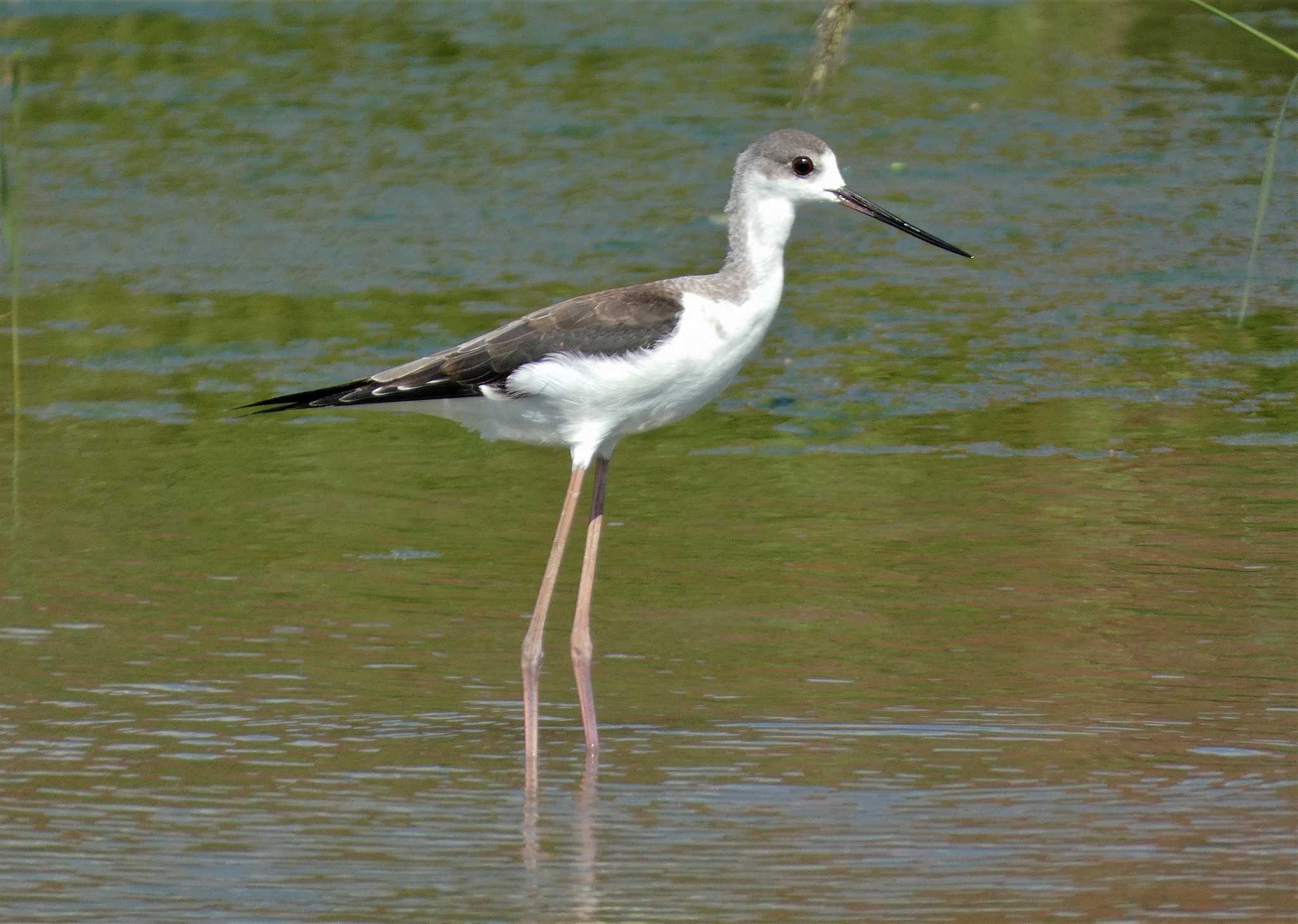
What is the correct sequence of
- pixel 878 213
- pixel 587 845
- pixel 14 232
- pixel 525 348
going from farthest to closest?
pixel 878 213 → pixel 525 348 → pixel 14 232 → pixel 587 845

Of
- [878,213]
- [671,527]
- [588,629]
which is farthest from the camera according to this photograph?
[671,527]

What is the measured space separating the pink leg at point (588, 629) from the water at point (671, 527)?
12 cm

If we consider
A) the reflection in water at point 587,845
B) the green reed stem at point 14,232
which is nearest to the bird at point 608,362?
the reflection in water at point 587,845

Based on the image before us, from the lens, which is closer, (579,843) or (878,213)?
(579,843)

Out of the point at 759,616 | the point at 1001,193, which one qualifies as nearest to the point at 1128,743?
the point at 759,616

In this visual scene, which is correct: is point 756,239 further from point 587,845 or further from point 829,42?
point 587,845

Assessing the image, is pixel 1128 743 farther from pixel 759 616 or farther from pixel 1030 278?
pixel 1030 278

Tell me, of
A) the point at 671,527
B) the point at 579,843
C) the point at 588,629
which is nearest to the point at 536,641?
the point at 588,629

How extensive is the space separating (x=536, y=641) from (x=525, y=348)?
2.71 feet

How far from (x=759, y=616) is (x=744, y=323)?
43.3 inches

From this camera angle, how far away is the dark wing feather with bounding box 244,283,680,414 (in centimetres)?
594

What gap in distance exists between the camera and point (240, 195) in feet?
43.0

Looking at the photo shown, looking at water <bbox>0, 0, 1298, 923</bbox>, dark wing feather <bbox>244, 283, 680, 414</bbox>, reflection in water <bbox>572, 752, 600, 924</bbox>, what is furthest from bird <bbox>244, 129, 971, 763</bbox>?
water <bbox>0, 0, 1298, 923</bbox>

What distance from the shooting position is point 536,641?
6090 mm
